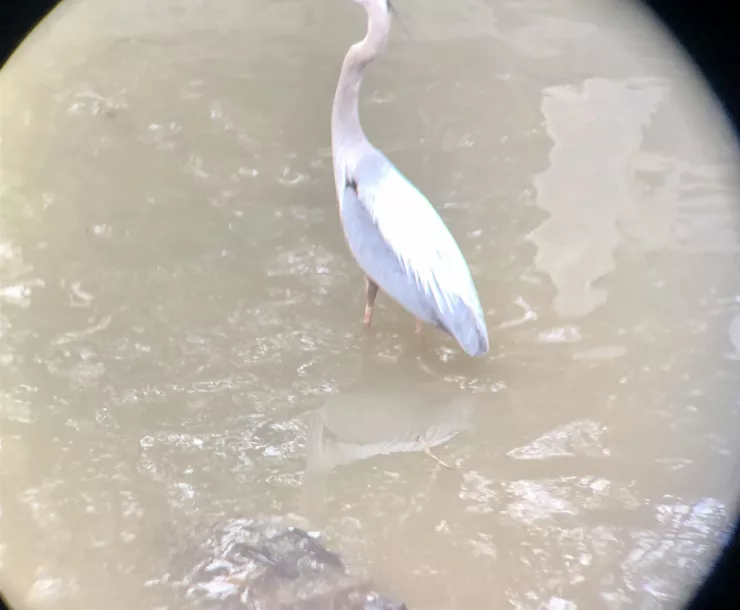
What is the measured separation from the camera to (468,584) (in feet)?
3.62

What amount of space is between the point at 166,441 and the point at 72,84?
1159mm

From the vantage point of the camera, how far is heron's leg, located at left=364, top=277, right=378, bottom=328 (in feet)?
4.66

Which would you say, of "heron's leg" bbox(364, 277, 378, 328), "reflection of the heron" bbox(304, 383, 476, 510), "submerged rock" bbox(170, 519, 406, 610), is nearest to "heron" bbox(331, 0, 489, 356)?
"heron's leg" bbox(364, 277, 378, 328)

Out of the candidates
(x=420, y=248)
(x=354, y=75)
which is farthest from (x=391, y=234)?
(x=354, y=75)

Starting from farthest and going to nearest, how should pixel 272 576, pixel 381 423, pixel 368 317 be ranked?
pixel 368 317 < pixel 381 423 < pixel 272 576

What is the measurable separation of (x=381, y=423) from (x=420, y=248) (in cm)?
32

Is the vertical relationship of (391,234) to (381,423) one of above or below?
above

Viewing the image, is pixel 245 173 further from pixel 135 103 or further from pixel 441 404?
pixel 441 404

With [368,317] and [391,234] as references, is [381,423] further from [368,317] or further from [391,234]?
[391,234]

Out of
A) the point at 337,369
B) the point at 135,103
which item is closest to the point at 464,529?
the point at 337,369

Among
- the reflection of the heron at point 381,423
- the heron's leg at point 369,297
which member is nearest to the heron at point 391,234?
the heron's leg at point 369,297

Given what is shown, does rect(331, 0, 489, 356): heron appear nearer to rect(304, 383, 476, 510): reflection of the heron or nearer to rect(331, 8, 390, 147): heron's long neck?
rect(331, 8, 390, 147): heron's long neck

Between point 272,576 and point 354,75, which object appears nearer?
point 272,576

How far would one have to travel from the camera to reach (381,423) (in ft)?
4.39
